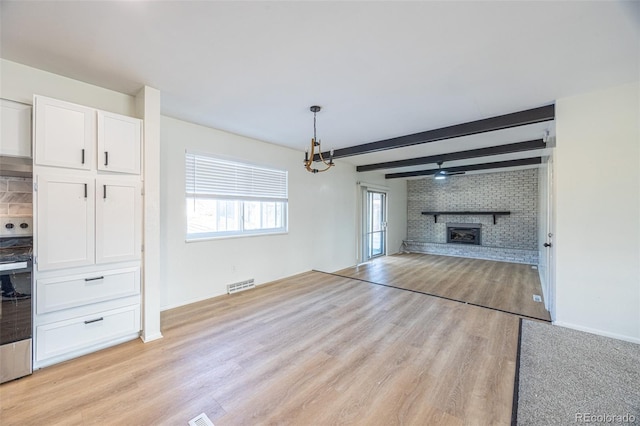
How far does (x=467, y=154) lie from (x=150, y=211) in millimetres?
5446

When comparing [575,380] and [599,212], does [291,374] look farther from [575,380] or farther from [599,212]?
[599,212]

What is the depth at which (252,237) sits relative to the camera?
450 centimetres

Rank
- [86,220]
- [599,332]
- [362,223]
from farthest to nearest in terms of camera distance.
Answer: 1. [362,223]
2. [599,332]
3. [86,220]

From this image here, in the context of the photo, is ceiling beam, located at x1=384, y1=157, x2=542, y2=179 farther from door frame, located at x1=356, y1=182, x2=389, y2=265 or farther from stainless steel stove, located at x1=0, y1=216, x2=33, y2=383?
stainless steel stove, located at x1=0, y1=216, x2=33, y2=383

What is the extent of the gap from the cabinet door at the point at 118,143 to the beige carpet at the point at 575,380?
147 inches

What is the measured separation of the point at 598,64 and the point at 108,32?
3965 mm

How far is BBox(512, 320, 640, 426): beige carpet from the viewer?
5.58 ft

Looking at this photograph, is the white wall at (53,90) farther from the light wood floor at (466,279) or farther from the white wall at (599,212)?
the white wall at (599,212)

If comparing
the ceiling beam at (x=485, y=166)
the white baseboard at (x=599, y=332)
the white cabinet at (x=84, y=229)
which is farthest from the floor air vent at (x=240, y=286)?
the ceiling beam at (x=485, y=166)

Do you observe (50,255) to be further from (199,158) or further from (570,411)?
(570,411)

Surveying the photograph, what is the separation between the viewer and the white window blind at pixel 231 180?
377 cm

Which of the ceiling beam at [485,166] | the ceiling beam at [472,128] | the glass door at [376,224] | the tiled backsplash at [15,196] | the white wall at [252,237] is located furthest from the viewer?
the glass door at [376,224]

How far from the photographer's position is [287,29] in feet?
5.94

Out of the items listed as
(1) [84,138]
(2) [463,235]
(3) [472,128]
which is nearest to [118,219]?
(1) [84,138]
